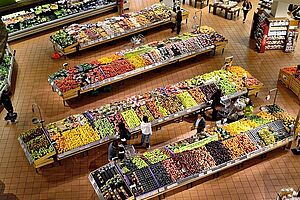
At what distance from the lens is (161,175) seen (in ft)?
34.0

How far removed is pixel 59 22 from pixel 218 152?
34.7ft

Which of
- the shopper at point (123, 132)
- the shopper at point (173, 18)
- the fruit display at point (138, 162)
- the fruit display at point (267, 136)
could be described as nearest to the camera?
the fruit display at point (138, 162)

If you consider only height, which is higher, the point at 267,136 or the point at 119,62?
the point at 119,62

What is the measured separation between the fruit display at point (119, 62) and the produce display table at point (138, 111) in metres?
1.45

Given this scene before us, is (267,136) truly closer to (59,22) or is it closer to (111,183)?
(111,183)

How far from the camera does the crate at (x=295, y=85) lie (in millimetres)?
14105

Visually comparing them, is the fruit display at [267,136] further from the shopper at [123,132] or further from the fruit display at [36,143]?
the fruit display at [36,143]

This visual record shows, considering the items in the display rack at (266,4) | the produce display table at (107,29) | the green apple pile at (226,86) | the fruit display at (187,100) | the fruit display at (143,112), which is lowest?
the fruit display at (143,112)

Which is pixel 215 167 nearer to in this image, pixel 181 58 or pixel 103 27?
pixel 181 58

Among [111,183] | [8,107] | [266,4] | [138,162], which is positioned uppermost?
[266,4]

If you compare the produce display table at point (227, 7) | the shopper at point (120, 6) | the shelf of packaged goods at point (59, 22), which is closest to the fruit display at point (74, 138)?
the shelf of packaged goods at point (59, 22)

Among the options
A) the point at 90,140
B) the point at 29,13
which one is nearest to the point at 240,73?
the point at 90,140

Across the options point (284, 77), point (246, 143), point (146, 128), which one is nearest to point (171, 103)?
point (146, 128)

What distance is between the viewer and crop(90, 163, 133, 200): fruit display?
993 cm
